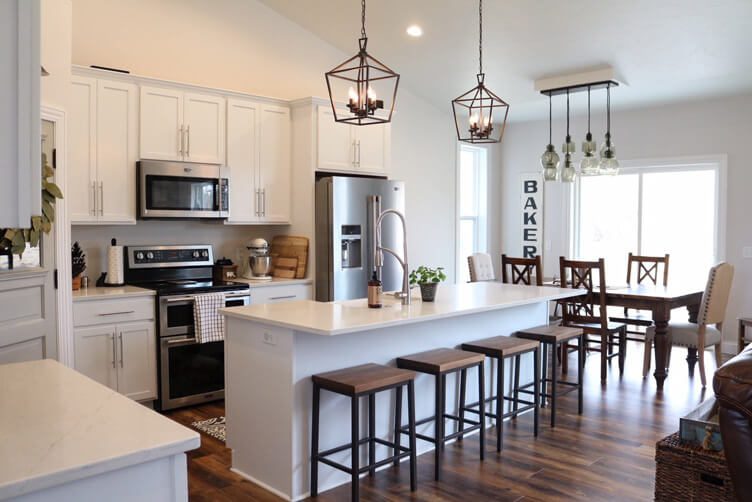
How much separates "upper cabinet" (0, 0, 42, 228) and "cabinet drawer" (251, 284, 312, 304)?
3832mm

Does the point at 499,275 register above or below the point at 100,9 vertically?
below

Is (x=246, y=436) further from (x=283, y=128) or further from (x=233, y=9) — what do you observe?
(x=233, y=9)

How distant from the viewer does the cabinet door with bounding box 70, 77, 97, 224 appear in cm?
428

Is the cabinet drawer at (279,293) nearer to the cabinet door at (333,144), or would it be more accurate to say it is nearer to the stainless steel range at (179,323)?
the stainless steel range at (179,323)

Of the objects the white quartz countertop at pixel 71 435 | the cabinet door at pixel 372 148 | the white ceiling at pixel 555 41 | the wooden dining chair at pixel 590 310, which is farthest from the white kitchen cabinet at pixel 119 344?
the wooden dining chair at pixel 590 310

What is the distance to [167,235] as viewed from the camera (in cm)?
510

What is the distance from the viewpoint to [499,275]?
826 cm

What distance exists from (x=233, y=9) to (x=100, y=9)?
3.85ft

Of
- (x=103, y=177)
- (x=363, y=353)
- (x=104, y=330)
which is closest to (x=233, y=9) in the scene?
(x=103, y=177)

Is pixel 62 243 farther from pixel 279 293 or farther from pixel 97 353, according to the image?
pixel 279 293

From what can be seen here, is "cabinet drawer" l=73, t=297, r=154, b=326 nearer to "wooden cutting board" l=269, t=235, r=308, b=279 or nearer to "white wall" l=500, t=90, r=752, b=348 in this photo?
"wooden cutting board" l=269, t=235, r=308, b=279

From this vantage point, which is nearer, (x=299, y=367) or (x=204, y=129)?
(x=299, y=367)

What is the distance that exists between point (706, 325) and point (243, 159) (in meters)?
4.10

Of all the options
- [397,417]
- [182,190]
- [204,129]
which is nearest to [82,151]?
[182,190]
